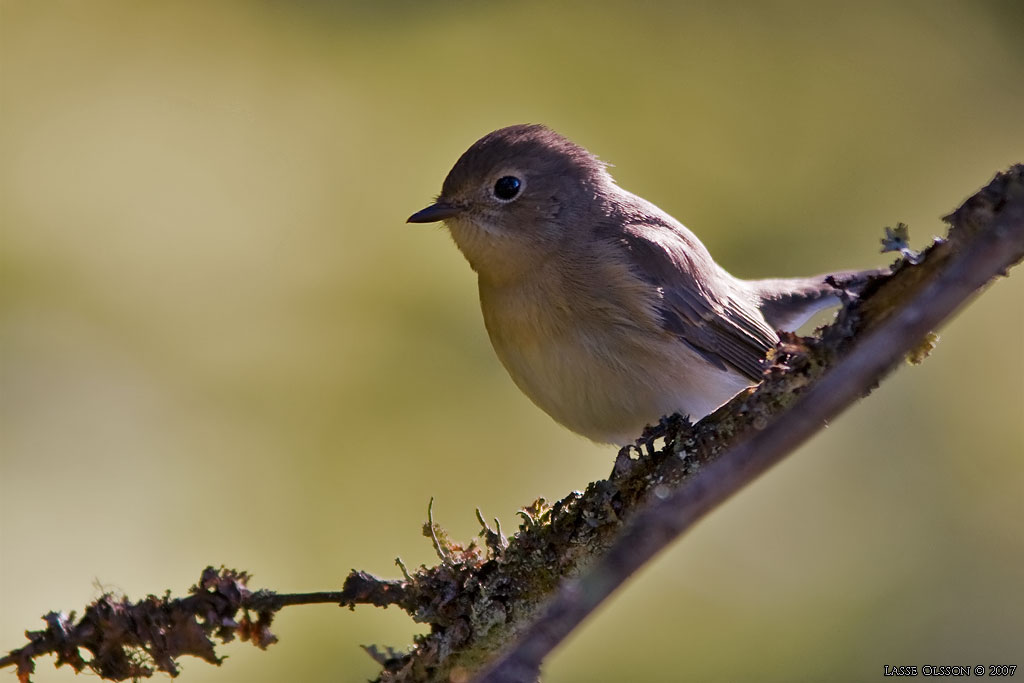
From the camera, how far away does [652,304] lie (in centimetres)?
384

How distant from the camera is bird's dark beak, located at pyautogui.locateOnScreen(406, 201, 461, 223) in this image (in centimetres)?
394

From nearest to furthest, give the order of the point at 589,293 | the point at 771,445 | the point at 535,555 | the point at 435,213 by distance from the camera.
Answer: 1. the point at 771,445
2. the point at 535,555
3. the point at 589,293
4. the point at 435,213

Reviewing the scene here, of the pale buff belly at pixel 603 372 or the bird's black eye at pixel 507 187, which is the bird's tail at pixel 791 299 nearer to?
the pale buff belly at pixel 603 372

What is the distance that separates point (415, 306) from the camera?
568cm

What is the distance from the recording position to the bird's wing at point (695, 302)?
3.97 meters

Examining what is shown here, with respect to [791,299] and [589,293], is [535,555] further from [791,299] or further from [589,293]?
[791,299]

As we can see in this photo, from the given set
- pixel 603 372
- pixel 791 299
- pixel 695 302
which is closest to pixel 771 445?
pixel 603 372

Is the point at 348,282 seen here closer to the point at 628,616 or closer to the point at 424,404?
the point at 424,404

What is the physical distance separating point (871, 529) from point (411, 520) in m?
2.24

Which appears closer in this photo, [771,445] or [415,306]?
[771,445]

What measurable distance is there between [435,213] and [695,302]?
1.07m

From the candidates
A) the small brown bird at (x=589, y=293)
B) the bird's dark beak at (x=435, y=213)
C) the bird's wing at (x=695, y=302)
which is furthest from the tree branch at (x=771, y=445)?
the bird's dark beak at (x=435, y=213)

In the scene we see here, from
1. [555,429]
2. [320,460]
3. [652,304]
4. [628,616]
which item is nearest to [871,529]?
[628,616]

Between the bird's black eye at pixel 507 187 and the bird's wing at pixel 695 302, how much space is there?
46 cm
